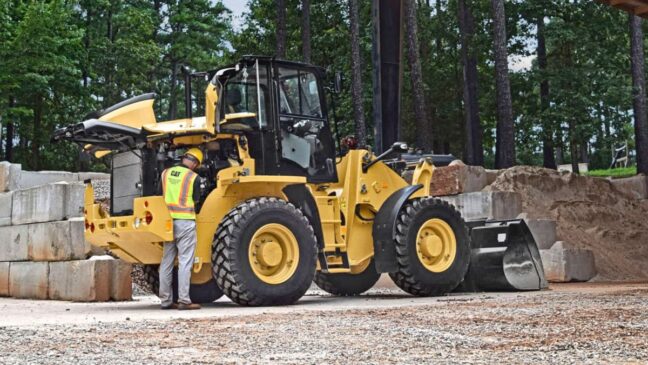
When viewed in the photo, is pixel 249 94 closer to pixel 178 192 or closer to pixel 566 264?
pixel 178 192

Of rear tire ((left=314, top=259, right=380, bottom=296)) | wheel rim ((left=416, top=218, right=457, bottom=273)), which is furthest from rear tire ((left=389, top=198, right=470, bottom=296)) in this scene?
rear tire ((left=314, top=259, right=380, bottom=296))

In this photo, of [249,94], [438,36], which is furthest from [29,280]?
[438,36]

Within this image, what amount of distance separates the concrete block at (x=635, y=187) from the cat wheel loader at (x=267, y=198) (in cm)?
916

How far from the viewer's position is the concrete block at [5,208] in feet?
56.4

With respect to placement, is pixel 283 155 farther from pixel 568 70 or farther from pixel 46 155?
pixel 46 155

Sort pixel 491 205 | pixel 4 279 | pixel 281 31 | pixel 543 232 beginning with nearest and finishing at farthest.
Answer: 1. pixel 4 279
2. pixel 491 205
3. pixel 543 232
4. pixel 281 31

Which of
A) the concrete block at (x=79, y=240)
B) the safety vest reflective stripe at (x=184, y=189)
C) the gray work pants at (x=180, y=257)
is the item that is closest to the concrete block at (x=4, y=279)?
the concrete block at (x=79, y=240)

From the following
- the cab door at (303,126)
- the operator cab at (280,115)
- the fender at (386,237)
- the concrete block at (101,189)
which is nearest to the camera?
the operator cab at (280,115)

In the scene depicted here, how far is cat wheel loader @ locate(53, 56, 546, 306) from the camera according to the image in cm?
1156

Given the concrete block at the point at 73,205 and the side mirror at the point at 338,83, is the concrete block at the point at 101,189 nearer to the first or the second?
the concrete block at the point at 73,205

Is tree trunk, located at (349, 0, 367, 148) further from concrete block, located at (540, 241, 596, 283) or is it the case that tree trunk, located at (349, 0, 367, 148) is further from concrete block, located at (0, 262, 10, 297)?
concrete block, located at (0, 262, 10, 297)

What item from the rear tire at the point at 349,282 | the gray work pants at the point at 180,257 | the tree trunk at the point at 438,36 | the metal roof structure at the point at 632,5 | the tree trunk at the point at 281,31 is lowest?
the rear tire at the point at 349,282

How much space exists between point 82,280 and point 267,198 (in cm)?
434

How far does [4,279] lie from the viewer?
56.2 feet
